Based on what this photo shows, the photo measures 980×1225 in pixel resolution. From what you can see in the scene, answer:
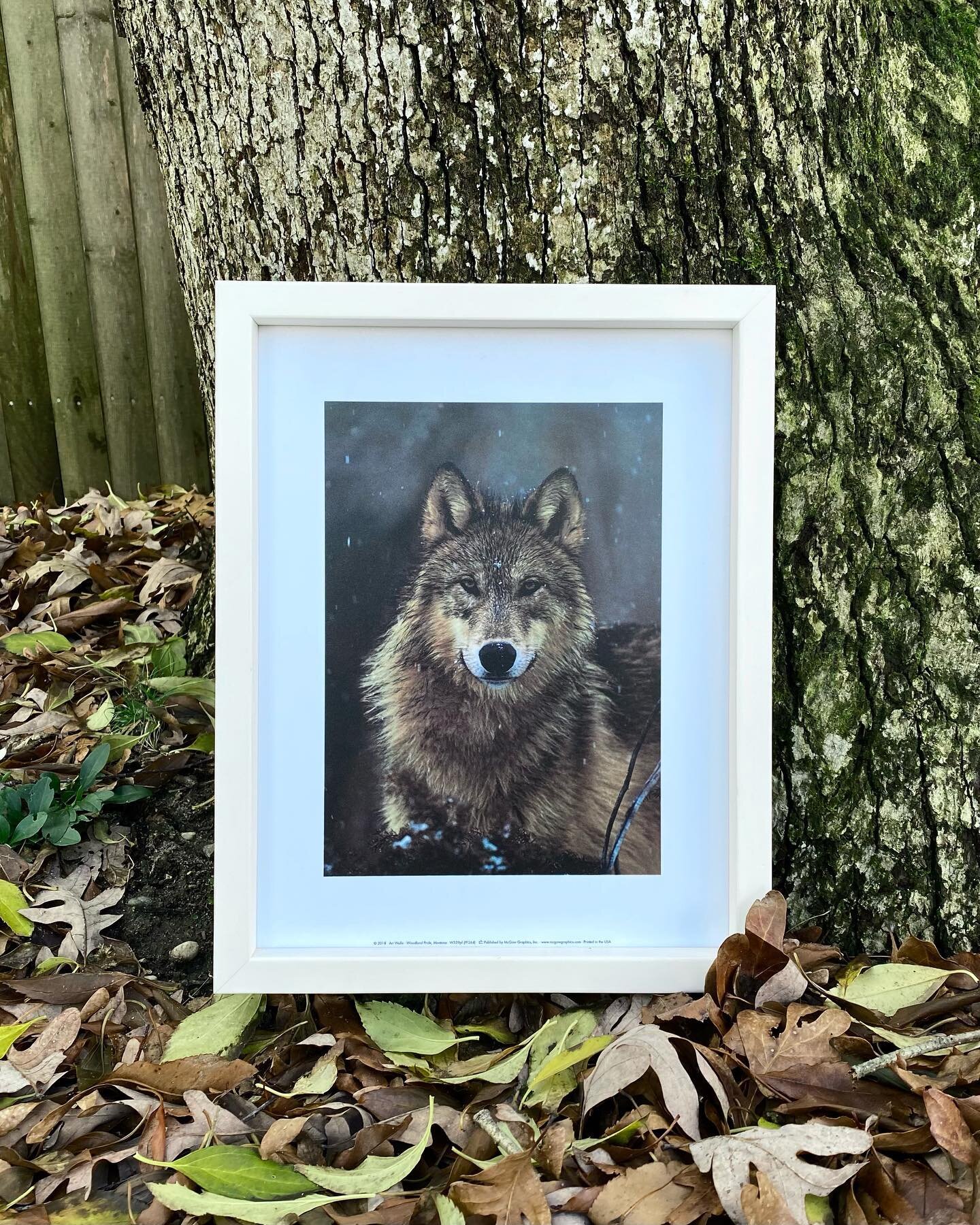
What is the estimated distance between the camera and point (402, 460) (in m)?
1.12

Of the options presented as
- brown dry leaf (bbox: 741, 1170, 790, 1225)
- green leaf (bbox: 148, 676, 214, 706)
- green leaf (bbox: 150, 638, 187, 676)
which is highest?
green leaf (bbox: 150, 638, 187, 676)

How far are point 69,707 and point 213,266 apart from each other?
2.97 feet

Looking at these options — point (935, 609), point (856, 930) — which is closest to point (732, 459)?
point (935, 609)

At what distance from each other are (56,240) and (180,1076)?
2692mm

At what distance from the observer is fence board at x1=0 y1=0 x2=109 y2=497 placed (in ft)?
8.37

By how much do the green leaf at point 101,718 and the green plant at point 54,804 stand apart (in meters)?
0.14

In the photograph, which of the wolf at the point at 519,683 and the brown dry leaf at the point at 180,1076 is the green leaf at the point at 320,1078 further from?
the wolf at the point at 519,683

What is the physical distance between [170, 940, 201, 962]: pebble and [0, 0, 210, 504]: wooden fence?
196 centimetres

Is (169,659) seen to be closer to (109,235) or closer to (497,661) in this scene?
(497,661)

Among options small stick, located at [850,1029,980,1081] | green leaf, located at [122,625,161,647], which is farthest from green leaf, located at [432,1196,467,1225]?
green leaf, located at [122,625,161,647]

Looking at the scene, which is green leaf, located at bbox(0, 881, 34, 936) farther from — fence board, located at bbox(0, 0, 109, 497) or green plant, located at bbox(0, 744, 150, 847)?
fence board, located at bbox(0, 0, 109, 497)

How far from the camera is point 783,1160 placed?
0.83m

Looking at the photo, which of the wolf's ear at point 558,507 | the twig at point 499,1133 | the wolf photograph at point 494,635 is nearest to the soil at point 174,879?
the wolf photograph at point 494,635

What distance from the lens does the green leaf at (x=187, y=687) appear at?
157 centimetres
